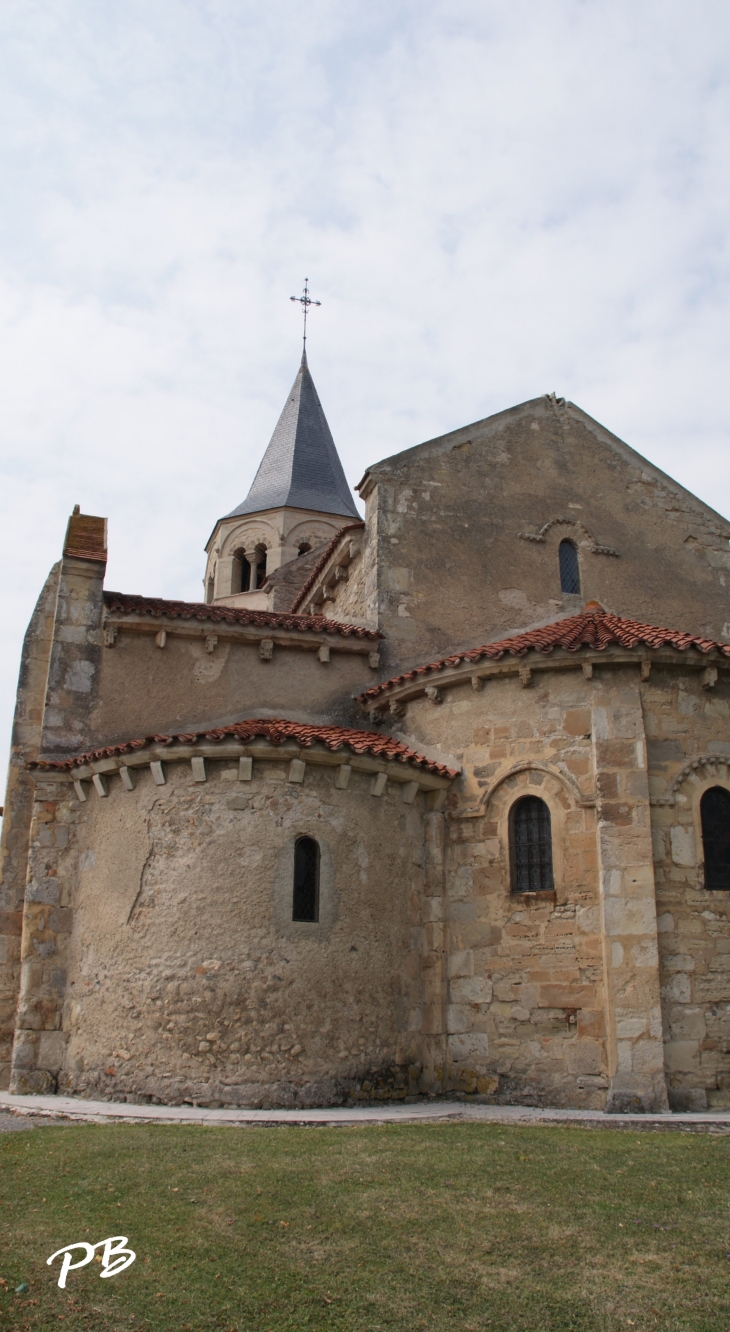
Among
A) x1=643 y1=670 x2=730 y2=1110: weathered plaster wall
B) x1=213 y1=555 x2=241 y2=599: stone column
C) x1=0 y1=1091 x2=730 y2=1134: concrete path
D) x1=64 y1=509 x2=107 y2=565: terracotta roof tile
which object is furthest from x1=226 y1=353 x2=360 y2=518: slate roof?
x1=0 y1=1091 x2=730 y2=1134: concrete path

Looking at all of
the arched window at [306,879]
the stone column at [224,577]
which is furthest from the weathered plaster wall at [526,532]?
the stone column at [224,577]

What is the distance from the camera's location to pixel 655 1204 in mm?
6965

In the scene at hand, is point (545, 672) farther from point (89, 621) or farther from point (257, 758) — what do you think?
point (89, 621)

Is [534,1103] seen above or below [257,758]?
below

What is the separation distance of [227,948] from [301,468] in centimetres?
2174

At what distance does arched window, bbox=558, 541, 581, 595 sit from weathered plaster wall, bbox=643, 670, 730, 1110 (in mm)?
4264

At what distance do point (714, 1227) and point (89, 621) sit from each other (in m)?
10.2

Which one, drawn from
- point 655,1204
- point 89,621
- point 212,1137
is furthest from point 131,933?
point 655,1204

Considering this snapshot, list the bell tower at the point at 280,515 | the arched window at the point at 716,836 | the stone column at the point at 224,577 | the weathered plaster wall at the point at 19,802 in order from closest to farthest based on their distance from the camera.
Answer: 1. the arched window at the point at 716,836
2. the weathered plaster wall at the point at 19,802
3. the bell tower at the point at 280,515
4. the stone column at the point at 224,577

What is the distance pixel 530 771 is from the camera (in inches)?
473

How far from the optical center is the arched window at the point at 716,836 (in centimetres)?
1149

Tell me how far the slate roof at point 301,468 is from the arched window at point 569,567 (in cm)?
1387

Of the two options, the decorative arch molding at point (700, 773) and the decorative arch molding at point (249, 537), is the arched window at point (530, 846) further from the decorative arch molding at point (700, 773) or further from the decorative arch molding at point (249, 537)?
the decorative arch molding at point (249, 537)

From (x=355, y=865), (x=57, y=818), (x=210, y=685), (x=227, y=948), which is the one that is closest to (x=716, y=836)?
(x=355, y=865)
